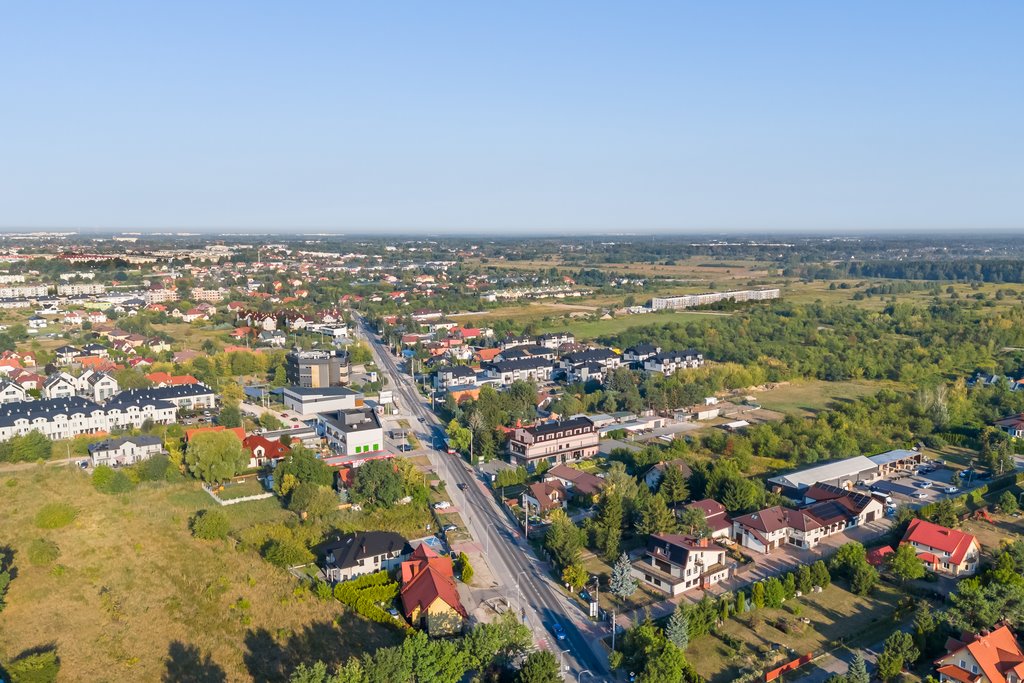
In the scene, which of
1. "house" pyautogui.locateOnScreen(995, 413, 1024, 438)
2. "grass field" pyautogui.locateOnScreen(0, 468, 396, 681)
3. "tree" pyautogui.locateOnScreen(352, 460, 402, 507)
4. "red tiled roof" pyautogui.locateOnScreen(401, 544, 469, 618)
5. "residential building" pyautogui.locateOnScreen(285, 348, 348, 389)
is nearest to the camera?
"grass field" pyautogui.locateOnScreen(0, 468, 396, 681)

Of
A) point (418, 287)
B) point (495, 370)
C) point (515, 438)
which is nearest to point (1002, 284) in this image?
point (418, 287)

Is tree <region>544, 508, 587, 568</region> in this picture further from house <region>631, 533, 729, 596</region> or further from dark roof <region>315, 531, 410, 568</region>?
dark roof <region>315, 531, 410, 568</region>

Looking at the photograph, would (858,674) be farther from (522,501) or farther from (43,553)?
(43,553)

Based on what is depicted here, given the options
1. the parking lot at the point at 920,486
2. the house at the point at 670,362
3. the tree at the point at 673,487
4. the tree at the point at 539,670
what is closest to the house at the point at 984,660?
the tree at the point at 539,670

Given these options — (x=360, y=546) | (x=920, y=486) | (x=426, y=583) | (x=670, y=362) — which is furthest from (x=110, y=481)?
(x=670, y=362)

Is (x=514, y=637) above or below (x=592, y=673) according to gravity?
above

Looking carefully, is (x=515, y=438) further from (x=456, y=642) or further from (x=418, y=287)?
(x=418, y=287)

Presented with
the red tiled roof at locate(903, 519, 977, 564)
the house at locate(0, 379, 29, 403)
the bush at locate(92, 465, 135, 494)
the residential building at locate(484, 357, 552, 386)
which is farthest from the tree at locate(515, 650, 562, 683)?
the house at locate(0, 379, 29, 403)
